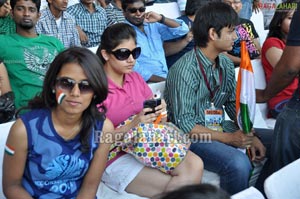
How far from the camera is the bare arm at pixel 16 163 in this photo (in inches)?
75.1

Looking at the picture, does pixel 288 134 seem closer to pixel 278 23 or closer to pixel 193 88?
pixel 193 88

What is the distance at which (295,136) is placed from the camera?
93.2 inches

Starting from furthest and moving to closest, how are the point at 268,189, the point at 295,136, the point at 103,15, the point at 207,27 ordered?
the point at 103,15
the point at 207,27
the point at 295,136
the point at 268,189

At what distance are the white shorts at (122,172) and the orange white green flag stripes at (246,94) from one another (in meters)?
0.75

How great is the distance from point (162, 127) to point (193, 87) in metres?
0.44

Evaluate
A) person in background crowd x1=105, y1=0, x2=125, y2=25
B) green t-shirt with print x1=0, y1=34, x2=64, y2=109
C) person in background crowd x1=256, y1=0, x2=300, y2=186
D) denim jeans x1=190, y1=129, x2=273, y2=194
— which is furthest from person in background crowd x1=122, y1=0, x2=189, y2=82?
person in background crowd x1=256, y1=0, x2=300, y2=186

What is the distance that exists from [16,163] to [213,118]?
1.42 m

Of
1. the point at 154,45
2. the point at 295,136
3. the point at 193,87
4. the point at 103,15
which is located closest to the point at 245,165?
the point at 295,136

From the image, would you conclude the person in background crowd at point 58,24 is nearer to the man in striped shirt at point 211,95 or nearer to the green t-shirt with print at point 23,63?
the green t-shirt with print at point 23,63

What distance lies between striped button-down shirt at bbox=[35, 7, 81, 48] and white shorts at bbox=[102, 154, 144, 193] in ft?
6.58

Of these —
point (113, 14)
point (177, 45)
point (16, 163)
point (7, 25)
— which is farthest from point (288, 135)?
point (113, 14)

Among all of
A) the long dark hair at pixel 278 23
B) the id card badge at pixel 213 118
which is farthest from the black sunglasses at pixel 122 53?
the long dark hair at pixel 278 23

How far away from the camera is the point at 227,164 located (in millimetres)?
2604

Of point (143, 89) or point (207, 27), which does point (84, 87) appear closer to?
point (143, 89)
